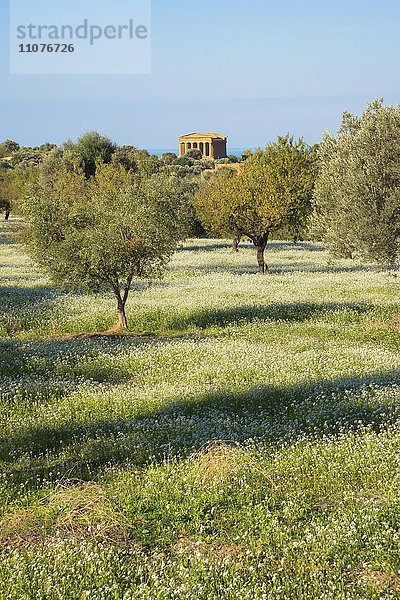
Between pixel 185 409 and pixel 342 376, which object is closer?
pixel 185 409

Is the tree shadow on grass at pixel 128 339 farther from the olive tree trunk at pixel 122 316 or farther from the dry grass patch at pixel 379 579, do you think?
the dry grass patch at pixel 379 579

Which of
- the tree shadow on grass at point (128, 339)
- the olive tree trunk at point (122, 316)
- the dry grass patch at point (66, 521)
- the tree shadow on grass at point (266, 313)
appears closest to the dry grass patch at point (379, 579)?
the dry grass patch at point (66, 521)

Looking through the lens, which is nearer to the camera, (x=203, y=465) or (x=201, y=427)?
(x=203, y=465)

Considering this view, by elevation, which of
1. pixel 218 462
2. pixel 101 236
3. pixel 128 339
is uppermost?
pixel 101 236

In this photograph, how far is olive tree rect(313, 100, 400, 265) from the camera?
23.1 m

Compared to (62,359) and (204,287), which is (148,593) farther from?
(204,287)

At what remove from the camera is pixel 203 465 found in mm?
10234

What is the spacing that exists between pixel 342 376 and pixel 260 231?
1107 inches

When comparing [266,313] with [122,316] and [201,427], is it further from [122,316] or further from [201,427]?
[201,427]

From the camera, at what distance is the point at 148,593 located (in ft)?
23.0

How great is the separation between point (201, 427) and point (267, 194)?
31.0m

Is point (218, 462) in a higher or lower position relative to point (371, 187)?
lower

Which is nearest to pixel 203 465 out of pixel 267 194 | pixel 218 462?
pixel 218 462

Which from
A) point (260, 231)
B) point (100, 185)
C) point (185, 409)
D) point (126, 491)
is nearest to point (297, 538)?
point (126, 491)
